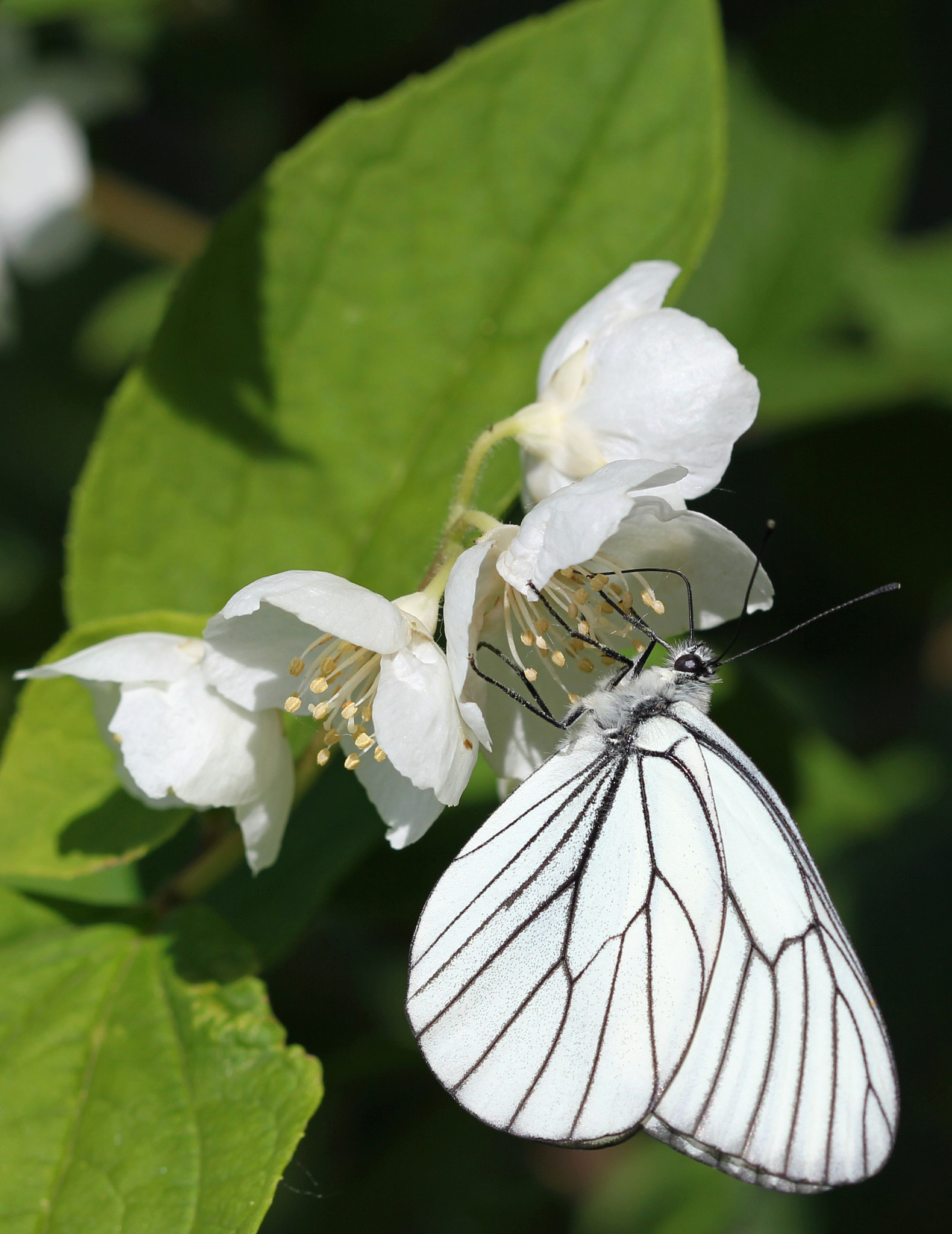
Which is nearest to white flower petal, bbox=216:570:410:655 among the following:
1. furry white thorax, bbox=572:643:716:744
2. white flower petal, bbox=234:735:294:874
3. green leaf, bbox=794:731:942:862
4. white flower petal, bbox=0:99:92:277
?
white flower petal, bbox=234:735:294:874

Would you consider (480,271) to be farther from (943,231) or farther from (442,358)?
(943,231)

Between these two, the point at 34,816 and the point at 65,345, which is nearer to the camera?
the point at 34,816

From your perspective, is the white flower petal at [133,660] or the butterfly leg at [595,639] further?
the butterfly leg at [595,639]

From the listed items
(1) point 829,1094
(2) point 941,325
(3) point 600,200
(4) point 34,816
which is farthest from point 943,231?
(4) point 34,816

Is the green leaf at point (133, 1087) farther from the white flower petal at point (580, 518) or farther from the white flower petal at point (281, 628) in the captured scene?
the white flower petal at point (580, 518)

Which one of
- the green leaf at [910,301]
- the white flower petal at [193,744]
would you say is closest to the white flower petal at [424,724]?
the white flower petal at [193,744]

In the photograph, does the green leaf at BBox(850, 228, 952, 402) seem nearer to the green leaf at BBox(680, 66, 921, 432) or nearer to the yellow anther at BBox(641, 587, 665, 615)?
the green leaf at BBox(680, 66, 921, 432)
